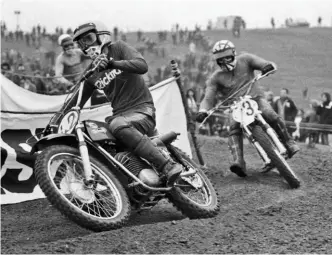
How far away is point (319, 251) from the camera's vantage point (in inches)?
179

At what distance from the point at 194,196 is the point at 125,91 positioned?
137 centimetres

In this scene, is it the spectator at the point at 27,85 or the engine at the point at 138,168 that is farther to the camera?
the spectator at the point at 27,85

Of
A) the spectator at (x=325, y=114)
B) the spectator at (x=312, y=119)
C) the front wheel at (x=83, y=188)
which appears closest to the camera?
the front wheel at (x=83, y=188)

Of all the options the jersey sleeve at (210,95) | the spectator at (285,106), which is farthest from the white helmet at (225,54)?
the spectator at (285,106)

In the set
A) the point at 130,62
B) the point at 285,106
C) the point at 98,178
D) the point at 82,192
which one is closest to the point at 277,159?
the point at 130,62

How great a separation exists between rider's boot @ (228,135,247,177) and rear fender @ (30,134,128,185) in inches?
106

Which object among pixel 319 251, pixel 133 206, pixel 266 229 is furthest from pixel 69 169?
pixel 319 251

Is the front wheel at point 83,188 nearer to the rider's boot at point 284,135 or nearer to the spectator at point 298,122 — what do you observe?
the rider's boot at point 284,135

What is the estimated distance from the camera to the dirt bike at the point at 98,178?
17.1ft

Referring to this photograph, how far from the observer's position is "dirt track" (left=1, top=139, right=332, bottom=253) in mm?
4691

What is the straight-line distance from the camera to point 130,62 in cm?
583

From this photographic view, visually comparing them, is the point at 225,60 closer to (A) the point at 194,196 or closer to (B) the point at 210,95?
(B) the point at 210,95

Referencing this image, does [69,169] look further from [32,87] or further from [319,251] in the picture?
[32,87]

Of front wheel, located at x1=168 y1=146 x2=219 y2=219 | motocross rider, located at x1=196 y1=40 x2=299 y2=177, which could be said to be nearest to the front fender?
front wheel, located at x1=168 y1=146 x2=219 y2=219
